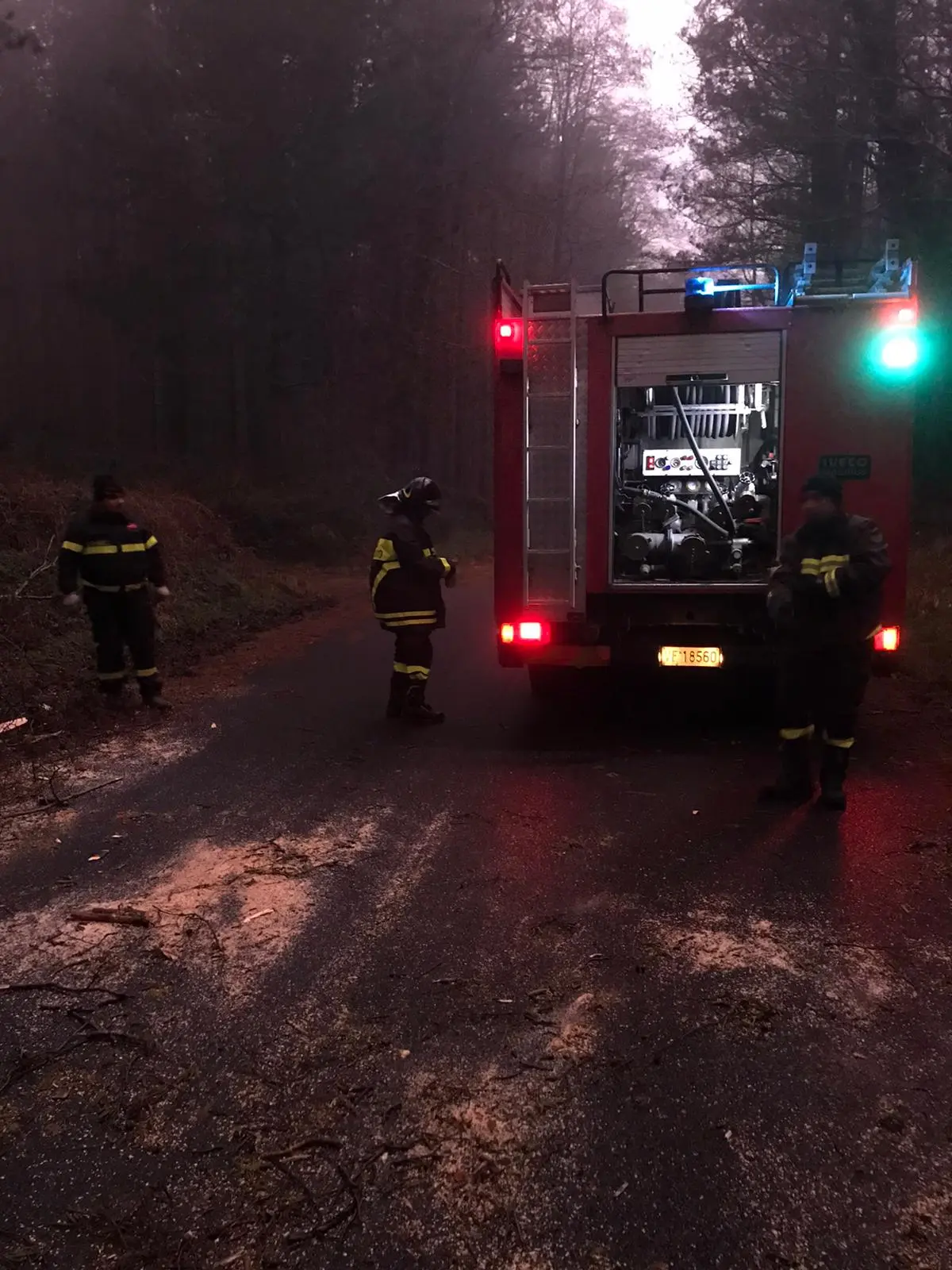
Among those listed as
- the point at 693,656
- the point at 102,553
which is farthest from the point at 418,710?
the point at 102,553

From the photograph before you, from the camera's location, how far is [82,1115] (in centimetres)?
271

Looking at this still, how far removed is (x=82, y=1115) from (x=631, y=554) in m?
5.42

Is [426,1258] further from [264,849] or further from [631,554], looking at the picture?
[631,554]

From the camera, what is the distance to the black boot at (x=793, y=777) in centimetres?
539

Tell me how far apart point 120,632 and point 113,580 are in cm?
45

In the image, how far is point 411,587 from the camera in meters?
7.38

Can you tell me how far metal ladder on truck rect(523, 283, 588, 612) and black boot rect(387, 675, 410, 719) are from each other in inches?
50.9

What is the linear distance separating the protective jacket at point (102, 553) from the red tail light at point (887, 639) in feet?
17.3

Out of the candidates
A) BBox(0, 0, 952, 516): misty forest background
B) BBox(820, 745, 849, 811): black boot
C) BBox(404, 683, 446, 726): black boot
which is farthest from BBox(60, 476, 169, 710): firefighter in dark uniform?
BBox(0, 0, 952, 516): misty forest background

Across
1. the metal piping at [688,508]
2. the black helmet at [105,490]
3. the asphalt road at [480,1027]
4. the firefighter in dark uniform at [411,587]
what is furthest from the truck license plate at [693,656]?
the black helmet at [105,490]

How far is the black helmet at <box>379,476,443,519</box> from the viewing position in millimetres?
7305

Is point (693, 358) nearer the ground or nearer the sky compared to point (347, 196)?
nearer the ground

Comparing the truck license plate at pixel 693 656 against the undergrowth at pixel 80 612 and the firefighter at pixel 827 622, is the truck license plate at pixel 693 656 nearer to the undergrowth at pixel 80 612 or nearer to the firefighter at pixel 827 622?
the firefighter at pixel 827 622

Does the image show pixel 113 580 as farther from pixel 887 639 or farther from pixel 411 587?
pixel 887 639
